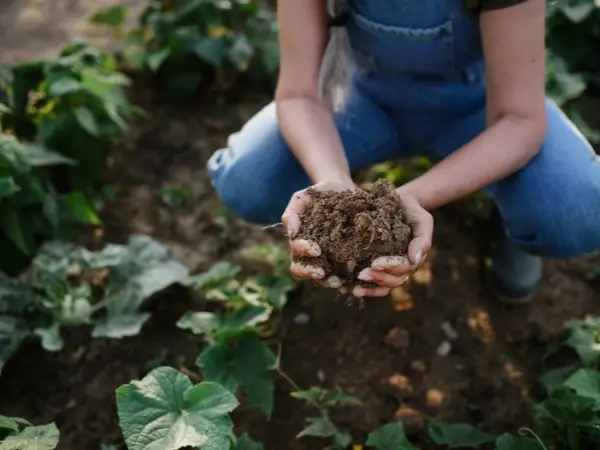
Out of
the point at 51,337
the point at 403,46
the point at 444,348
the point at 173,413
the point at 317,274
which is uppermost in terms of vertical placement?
the point at 403,46

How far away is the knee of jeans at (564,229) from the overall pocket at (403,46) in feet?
1.28

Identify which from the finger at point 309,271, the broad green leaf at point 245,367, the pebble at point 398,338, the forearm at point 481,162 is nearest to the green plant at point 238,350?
the broad green leaf at point 245,367

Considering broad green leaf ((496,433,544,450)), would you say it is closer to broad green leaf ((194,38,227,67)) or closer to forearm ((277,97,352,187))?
forearm ((277,97,352,187))

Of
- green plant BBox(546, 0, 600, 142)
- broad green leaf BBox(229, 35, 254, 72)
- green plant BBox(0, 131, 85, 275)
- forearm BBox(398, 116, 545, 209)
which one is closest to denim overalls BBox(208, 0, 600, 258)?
forearm BBox(398, 116, 545, 209)

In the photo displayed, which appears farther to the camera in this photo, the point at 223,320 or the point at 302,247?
the point at 223,320

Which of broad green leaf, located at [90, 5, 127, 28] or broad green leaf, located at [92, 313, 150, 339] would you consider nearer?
broad green leaf, located at [92, 313, 150, 339]

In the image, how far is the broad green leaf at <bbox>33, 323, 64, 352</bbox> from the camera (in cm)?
173

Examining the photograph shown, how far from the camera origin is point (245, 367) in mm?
1694

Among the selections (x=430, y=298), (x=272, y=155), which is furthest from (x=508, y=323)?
(x=272, y=155)

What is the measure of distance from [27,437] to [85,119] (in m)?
0.99

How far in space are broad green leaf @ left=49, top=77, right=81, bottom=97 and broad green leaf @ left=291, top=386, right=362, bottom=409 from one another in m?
1.05

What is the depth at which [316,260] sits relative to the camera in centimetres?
135

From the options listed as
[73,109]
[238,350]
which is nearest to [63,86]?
[73,109]

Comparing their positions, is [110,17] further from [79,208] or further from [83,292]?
[83,292]
